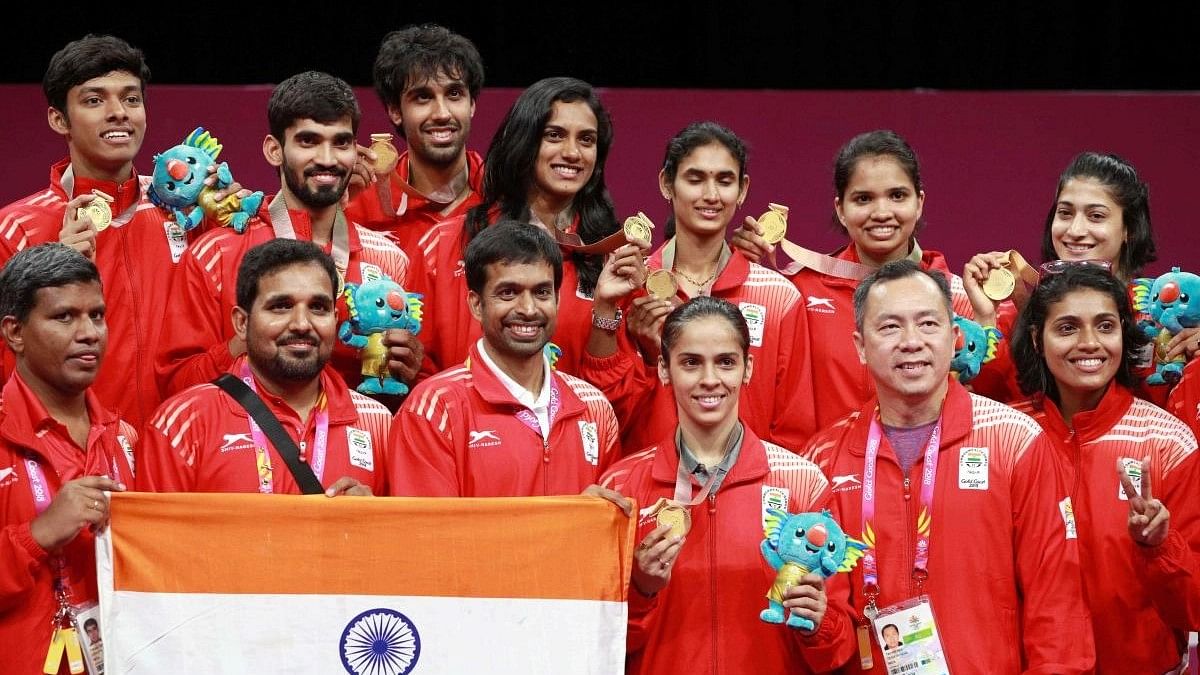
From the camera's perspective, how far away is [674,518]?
4543 millimetres

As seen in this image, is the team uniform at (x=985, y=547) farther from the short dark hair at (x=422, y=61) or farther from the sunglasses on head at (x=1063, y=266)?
the short dark hair at (x=422, y=61)

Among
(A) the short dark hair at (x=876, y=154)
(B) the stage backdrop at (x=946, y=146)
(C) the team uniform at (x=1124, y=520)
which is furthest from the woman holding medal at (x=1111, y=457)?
(B) the stage backdrop at (x=946, y=146)

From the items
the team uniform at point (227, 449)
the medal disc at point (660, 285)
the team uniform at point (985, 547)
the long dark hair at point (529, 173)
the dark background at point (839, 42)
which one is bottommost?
the team uniform at point (985, 547)

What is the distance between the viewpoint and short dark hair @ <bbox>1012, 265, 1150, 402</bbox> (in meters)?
5.22

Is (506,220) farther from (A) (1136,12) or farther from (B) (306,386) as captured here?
(A) (1136,12)

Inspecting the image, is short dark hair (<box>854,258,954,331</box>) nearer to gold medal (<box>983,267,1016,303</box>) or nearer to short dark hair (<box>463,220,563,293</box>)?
gold medal (<box>983,267,1016,303</box>)

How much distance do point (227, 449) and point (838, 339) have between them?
2.15 meters

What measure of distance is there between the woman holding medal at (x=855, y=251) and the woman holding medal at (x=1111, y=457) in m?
0.62

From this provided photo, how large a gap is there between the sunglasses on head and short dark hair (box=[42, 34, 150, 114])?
10.2 feet

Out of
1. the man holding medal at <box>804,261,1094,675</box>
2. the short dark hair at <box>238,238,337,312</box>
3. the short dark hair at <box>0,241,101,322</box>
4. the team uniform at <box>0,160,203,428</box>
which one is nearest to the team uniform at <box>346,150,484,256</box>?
the team uniform at <box>0,160,203,428</box>

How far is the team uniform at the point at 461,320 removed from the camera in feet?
18.8

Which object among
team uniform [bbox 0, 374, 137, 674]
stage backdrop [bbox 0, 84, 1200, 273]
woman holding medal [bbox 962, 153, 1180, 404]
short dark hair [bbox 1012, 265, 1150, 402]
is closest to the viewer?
team uniform [bbox 0, 374, 137, 674]

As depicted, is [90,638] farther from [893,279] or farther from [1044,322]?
[1044,322]

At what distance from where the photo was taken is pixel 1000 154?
7965mm
